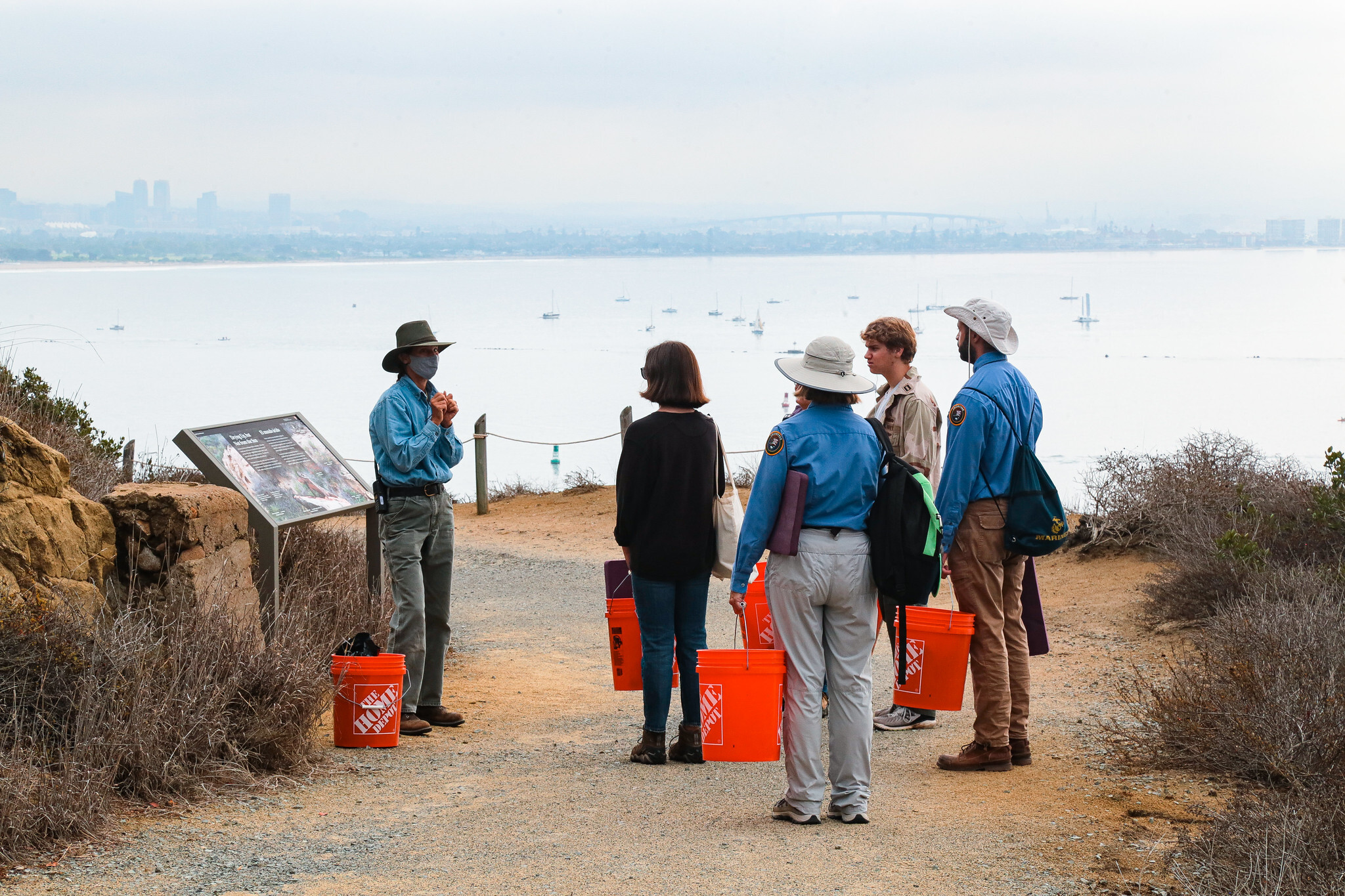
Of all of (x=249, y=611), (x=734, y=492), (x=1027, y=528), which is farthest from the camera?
(x=249, y=611)

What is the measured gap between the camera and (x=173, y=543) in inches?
229

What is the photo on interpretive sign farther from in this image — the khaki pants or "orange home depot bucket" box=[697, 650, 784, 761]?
the khaki pants

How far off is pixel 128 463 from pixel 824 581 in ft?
29.0

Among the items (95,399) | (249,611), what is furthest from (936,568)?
(95,399)

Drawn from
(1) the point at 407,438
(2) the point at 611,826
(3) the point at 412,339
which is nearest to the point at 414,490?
(1) the point at 407,438

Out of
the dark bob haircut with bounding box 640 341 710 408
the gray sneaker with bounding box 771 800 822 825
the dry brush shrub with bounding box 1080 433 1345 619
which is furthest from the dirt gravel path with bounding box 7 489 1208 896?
the dry brush shrub with bounding box 1080 433 1345 619

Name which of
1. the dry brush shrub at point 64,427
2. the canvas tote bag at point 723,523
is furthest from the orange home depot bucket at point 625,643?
the dry brush shrub at point 64,427

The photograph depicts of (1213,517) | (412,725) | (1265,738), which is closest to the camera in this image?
(1265,738)

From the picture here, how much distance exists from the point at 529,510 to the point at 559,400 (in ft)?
113

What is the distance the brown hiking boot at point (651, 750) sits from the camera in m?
5.54

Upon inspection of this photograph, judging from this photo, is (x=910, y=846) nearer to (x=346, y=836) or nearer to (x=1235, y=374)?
(x=346, y=836)

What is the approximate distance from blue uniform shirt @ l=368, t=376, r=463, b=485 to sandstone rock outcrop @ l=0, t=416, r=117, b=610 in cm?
132

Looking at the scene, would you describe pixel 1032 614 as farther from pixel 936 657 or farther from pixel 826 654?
pixel 826 654

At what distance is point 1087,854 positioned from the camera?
168 inches
